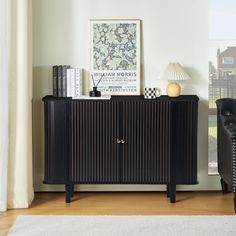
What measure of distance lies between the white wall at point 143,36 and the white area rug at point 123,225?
108cm

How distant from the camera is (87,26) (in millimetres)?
5465

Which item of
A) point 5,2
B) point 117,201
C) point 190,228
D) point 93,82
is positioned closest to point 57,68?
point 93,82

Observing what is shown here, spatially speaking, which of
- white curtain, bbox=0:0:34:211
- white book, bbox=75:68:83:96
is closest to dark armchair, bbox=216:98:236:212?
white book, bbox=75:68:83:96

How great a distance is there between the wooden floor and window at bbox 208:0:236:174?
0.40m

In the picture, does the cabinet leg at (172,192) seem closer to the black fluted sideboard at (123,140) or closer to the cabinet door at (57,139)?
the black fluted sideboard at (123,140)

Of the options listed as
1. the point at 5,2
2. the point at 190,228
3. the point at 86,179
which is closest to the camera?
the point at 190,228

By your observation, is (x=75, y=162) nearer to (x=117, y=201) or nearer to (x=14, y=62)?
(x=117, y=201)

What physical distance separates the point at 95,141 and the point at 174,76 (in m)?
0.85

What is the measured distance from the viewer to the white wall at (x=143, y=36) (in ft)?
17.8

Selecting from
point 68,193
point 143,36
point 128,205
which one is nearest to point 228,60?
point 143,36

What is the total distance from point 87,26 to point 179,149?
133cm

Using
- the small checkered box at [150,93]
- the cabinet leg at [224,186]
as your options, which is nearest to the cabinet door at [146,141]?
the small checkered box at [150,93]

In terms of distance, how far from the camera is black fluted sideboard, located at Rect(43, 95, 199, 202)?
16.9 feet

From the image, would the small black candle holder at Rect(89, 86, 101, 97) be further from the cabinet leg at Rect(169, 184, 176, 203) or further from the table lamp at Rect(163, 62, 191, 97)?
the cabinet leg at Rect(169, 184, 176, 203)
